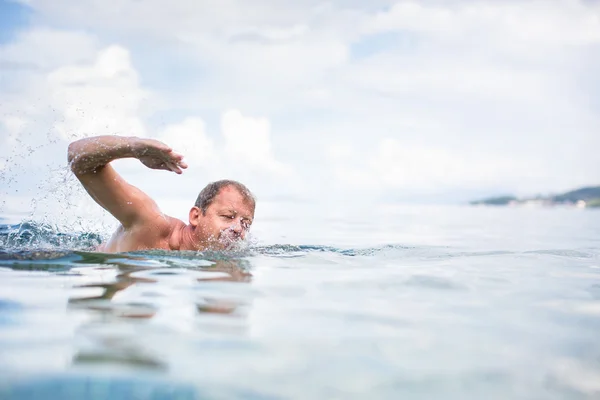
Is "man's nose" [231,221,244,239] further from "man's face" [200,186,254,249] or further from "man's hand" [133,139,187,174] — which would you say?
"man's hand" [133,139,187,174]

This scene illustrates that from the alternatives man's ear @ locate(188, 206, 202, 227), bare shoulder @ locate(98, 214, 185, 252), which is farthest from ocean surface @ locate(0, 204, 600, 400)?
man's ear @ locate(188, 206, 202, 227)

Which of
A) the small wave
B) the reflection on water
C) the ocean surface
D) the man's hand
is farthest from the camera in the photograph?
the small wave

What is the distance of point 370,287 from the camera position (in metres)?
4.62

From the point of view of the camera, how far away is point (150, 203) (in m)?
5.70

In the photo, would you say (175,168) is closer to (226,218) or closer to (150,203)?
(150,203)

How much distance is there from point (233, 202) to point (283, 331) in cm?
331

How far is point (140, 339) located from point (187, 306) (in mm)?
779

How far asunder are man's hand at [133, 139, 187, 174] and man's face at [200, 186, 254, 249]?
118 cm

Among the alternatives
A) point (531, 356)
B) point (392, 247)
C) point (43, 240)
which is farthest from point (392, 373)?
point (43, 240)

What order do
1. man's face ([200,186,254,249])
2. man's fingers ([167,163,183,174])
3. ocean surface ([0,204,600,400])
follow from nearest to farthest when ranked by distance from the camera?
1. ocean surface ([0,204,600,400])
2. man's fingers ([167,163,183,174])
3. man's face ([200,186,254,249])

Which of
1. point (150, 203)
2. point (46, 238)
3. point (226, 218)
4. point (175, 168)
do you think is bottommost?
point (46, 238)

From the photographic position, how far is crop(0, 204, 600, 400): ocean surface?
230cm

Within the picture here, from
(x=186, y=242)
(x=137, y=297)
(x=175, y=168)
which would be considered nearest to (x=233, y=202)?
(x=186, y=242)

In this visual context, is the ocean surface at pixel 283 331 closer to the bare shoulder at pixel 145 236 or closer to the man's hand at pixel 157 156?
the bare shoulder at pixel 145 236
